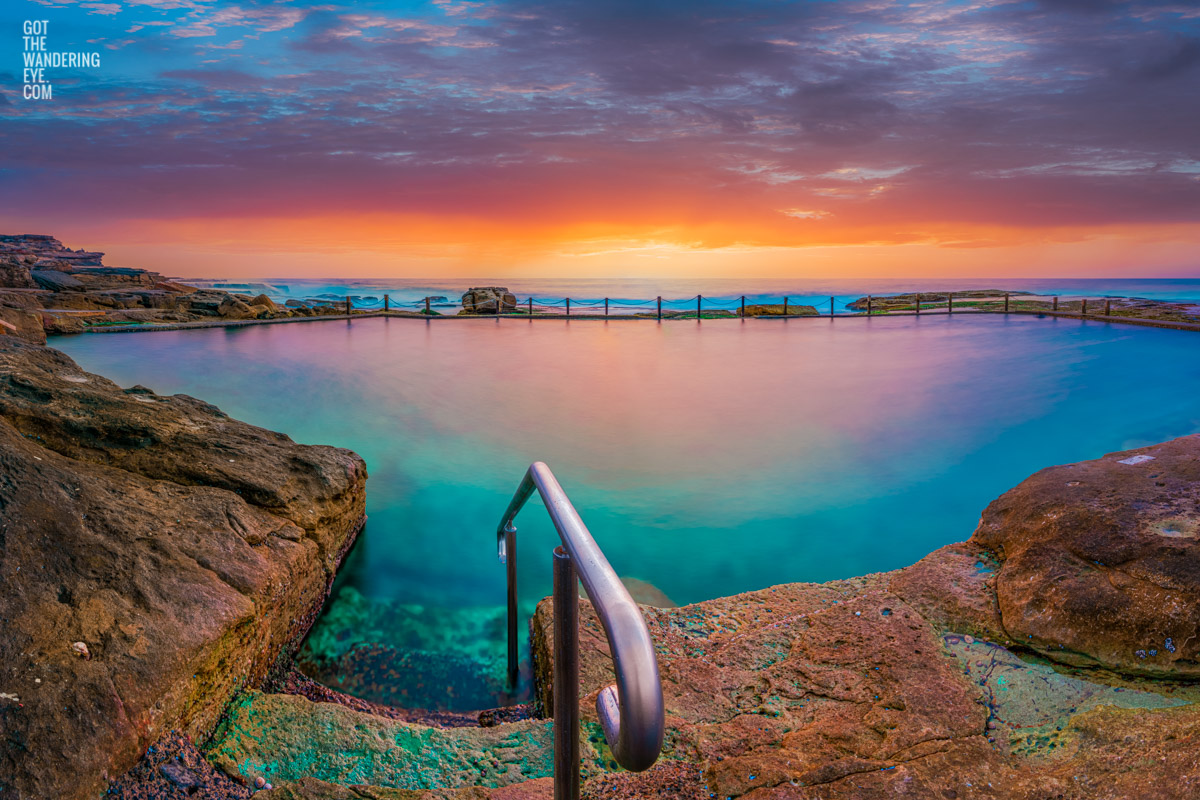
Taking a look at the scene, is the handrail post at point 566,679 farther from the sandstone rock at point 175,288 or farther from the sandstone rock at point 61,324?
the sandstone rock at point 175,288

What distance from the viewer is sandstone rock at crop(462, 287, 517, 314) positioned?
2006 centimetres

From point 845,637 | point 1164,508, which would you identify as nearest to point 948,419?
point 1164,508

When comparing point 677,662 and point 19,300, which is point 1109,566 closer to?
point 677,662

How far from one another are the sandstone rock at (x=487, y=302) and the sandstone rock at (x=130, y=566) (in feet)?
55.2

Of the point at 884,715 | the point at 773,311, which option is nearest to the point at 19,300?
the point at 884,715

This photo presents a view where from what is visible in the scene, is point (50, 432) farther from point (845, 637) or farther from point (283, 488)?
point (845, 637)

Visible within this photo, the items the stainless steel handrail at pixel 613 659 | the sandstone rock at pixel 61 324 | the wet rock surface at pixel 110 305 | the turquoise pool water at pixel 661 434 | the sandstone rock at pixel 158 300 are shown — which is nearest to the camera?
the stainless steel handrail at pixel 613 659

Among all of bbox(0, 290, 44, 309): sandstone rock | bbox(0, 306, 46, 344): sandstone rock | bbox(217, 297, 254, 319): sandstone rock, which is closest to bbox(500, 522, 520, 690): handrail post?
bbox(0, 306, 46, 344): sandstone rock

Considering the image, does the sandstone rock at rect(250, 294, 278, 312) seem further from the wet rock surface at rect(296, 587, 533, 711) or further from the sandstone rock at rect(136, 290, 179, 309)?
the wet rock surface at rect(296, 587, 533, 711)

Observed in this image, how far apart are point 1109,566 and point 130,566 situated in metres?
3.05

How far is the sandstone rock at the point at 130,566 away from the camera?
144cm

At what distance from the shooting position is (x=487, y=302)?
20.2 m

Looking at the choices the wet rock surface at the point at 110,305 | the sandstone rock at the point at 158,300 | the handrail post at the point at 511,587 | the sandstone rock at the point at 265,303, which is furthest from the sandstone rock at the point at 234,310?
the handrail post at the point at 511,587

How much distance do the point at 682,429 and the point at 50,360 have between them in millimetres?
5594
